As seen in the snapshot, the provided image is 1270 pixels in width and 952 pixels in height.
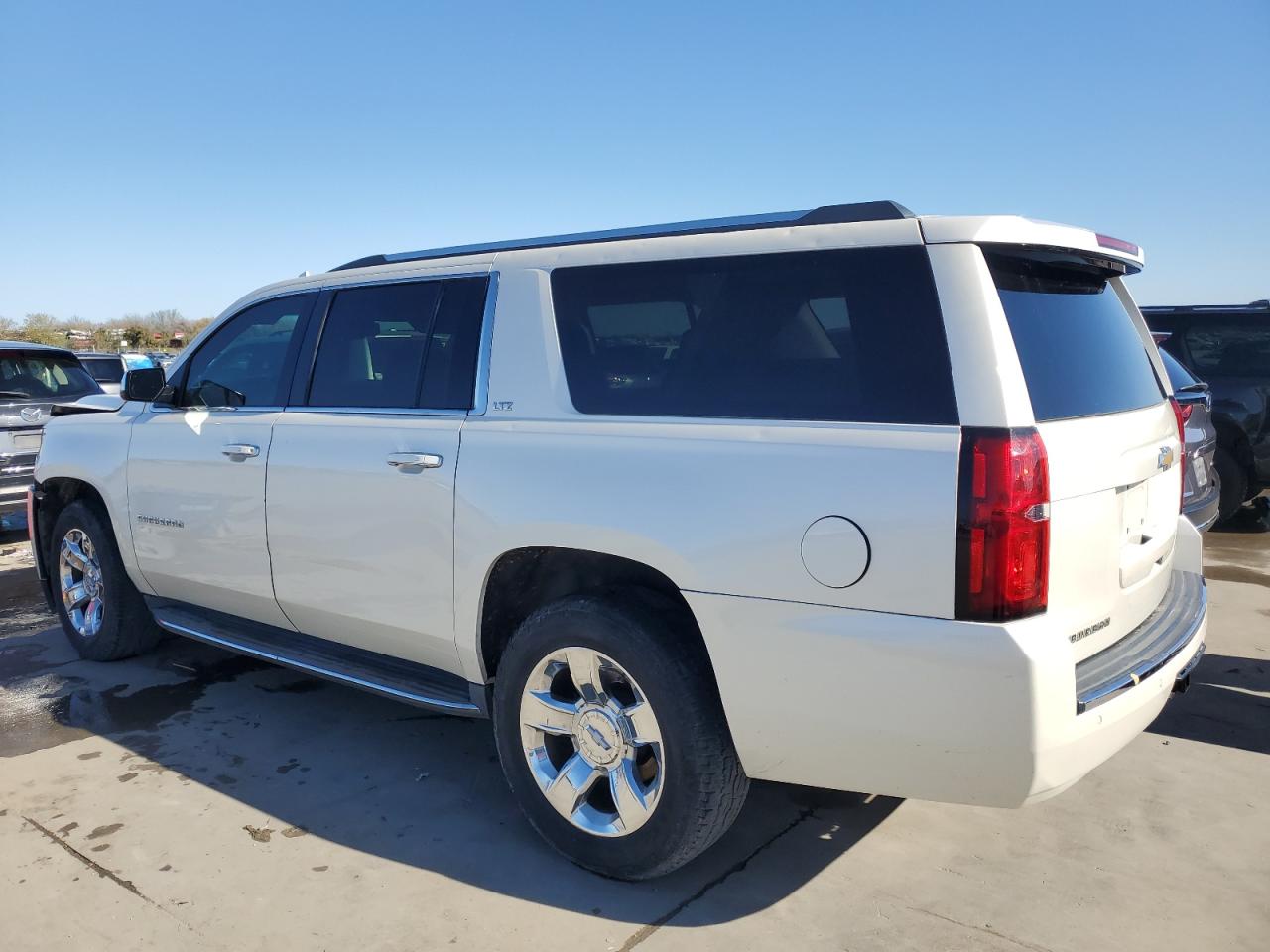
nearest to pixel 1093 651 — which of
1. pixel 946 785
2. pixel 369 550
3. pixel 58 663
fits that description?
pixel 946 785

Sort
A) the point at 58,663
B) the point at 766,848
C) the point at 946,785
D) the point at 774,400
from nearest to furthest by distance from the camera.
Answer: the point at 946,785
the point at 774,400
the point at 766,848
the point at 58,663

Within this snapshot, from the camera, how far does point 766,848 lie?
10.5ft

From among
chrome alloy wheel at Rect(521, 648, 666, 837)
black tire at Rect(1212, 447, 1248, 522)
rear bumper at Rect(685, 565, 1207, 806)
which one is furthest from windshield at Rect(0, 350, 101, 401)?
black tire at Rect(1212, 447, 1248, 522)

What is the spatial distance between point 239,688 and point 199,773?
1.03 meters

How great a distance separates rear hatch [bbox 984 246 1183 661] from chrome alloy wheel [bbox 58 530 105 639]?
15.0 feet

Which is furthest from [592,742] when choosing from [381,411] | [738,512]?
[381,411]

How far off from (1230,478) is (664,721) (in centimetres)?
778

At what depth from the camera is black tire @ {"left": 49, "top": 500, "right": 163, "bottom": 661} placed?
492 centimetres

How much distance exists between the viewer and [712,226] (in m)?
3.03

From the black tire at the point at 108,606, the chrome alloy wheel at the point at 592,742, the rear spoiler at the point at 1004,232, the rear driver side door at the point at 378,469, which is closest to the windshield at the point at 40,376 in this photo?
the black tire at the point at 108,606

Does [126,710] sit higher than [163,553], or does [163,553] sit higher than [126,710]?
[163,553]

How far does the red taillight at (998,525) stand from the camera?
2305 millimetres

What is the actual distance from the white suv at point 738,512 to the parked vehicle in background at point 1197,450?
219 cm

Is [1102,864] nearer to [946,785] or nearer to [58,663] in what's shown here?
[946,785]
